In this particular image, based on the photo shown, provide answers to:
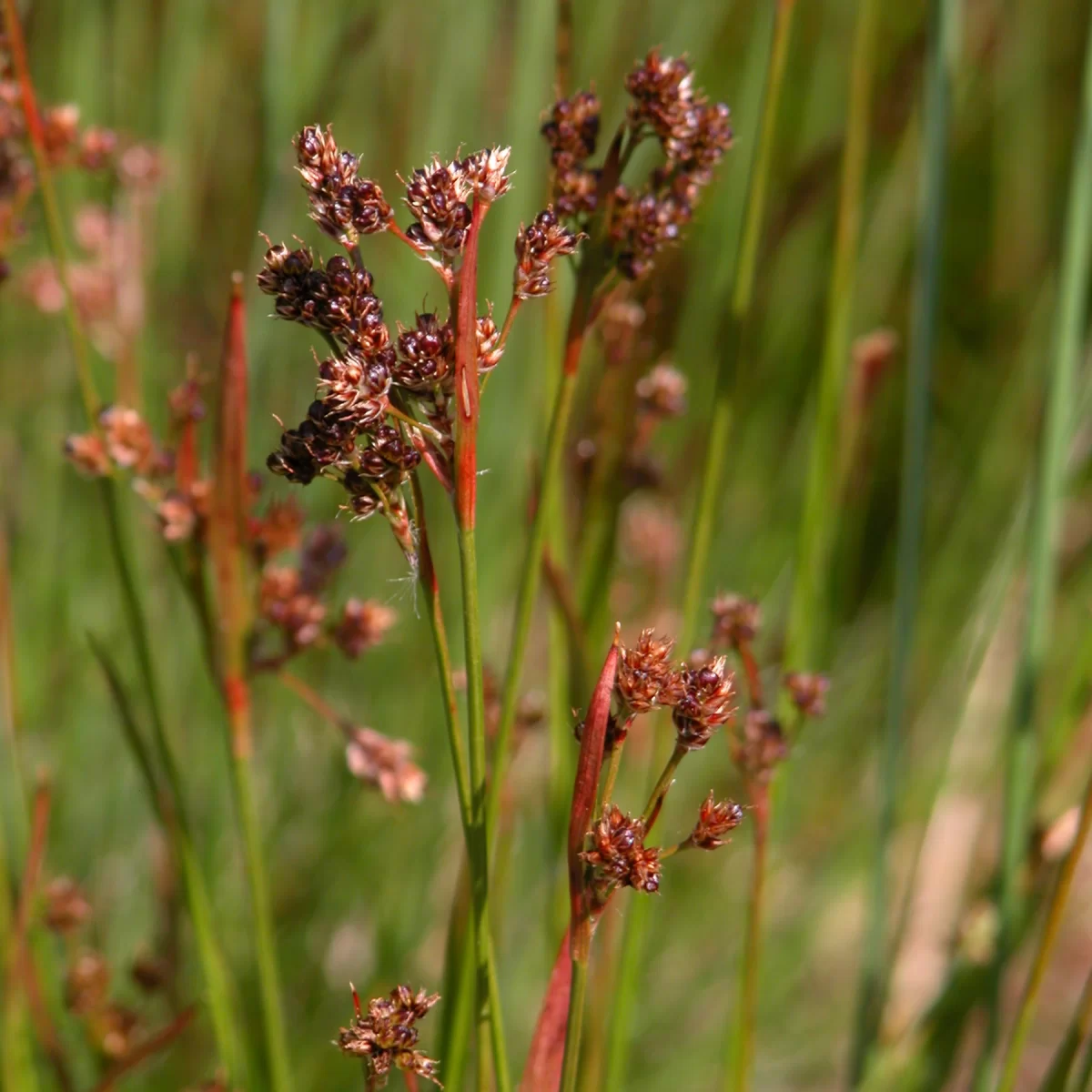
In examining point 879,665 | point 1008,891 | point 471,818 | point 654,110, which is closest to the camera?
point 471,818

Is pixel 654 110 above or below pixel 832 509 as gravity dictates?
below

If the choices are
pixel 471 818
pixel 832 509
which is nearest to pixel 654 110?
pixel 471 818

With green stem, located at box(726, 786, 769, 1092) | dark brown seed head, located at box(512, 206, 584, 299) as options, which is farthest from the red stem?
green stem, located at box(726, 786, 769, 1092)

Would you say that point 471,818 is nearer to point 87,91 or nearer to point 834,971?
point 87,91

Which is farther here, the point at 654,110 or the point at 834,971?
the point at 834,971

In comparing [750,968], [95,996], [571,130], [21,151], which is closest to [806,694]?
[750,968]

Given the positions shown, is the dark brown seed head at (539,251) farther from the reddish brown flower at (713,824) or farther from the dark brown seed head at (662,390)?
the dark brown seed head at (662,390)

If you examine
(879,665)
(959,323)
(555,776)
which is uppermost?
(959,323)
